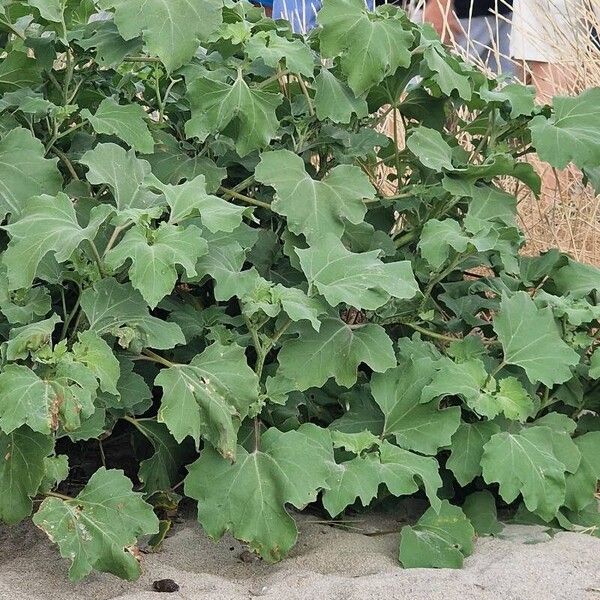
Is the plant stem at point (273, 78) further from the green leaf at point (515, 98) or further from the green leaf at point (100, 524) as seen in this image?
the green leaf at point (100, 524)

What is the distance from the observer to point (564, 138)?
3.01 metres

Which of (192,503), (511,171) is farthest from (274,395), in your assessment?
(511,171)

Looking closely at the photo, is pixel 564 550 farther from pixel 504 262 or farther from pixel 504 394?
pixel 504 262

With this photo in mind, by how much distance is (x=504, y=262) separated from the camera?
2.97m

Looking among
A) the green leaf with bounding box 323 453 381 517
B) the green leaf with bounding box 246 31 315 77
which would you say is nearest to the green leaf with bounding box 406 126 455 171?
the green leaf with bounding box 246 31 315 77

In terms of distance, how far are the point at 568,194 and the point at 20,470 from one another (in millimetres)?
2607

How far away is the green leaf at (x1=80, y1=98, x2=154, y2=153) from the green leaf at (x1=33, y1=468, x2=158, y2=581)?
850 mm

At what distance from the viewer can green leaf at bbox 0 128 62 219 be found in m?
2.72

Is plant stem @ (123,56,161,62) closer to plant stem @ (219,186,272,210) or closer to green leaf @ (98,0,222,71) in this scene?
green leaf @ (98,0,222,71)

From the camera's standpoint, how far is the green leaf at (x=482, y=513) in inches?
113

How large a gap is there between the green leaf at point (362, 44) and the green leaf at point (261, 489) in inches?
38.1

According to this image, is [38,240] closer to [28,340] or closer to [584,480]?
[28,340]

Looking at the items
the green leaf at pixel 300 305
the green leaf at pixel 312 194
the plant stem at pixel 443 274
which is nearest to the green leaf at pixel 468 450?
the plant stem at pixel 443 274

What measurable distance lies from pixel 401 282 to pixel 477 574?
706mm
